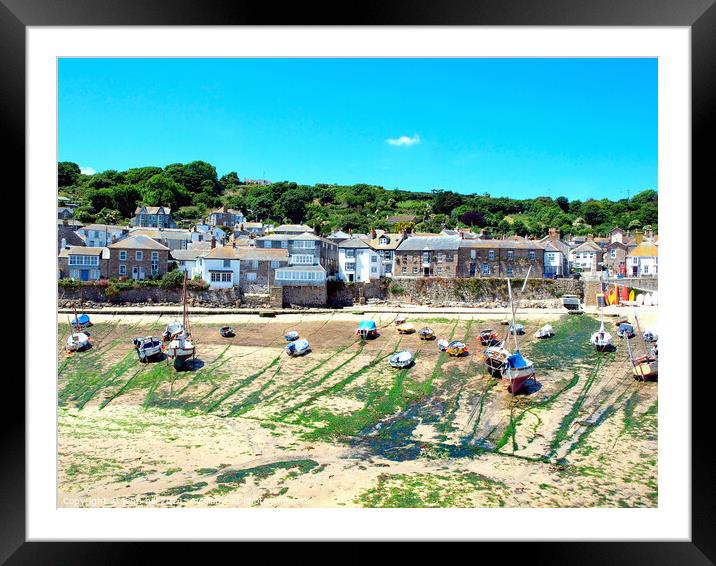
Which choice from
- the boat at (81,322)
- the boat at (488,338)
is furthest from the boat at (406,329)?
the boat at (81,322)

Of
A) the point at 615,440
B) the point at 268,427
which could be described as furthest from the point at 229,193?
the point at 615,440

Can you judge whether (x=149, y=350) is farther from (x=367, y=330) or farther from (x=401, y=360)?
(x=401, y=360)

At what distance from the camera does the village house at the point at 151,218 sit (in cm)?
2050

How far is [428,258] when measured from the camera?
1644cm

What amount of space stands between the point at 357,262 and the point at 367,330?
5.87m

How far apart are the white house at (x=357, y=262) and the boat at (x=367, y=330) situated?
5.04 metres

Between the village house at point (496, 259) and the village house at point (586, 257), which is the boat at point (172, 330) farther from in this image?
the village house at point (586, 257)

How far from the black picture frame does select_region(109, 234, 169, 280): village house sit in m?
13.2

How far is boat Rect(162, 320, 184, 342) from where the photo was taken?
36.7ft

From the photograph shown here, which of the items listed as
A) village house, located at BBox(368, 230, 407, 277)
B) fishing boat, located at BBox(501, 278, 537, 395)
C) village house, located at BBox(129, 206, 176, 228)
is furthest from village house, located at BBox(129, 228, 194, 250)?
fishing boat, located at BBox(501, 278, 537, 395)

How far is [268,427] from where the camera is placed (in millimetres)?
6664

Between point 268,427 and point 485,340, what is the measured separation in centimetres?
560
